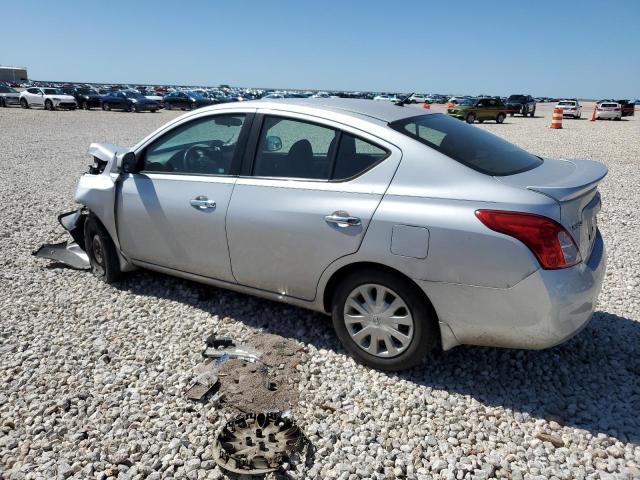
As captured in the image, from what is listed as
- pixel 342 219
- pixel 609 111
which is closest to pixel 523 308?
pixel 342 219

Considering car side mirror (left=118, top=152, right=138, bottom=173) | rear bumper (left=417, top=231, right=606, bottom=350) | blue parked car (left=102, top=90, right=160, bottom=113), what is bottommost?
blue parked car (left=102, top=90, right=160, bottom=113)

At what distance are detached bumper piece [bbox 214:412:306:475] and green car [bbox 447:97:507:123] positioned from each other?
31.2m

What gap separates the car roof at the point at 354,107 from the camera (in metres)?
3.61

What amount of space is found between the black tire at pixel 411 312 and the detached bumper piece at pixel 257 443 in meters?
0.74

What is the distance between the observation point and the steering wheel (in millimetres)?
4066

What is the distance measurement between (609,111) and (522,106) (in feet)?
20.4

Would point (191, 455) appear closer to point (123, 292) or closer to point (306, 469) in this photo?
point (306, 469)

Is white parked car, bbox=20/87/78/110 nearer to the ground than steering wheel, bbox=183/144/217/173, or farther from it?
nearer to the ground

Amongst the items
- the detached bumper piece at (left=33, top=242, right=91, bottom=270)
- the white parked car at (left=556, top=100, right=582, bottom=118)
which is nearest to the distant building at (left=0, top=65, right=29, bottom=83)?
the white parked car at (left=556, top=100, right=582, bottom=118)

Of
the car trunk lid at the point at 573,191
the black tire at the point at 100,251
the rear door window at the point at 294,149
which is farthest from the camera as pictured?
the black tire at the point at 100,251

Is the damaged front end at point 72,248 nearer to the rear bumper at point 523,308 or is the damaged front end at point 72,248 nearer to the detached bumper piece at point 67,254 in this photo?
the detached bumper piece at point 67,254

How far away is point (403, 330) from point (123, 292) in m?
2.74

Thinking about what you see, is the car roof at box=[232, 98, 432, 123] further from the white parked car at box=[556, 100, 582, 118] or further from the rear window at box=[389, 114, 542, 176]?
the white parked car at box=[556, 100, 582, 118]

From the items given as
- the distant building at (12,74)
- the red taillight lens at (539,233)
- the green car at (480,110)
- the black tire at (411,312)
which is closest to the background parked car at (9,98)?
the green car at (480,110)
